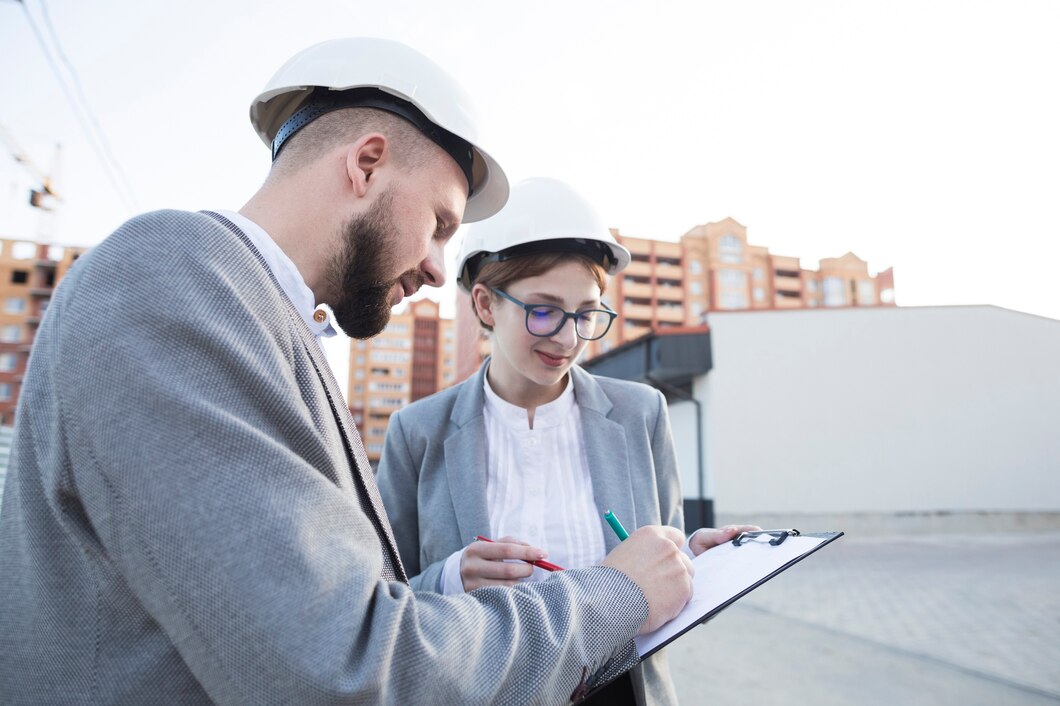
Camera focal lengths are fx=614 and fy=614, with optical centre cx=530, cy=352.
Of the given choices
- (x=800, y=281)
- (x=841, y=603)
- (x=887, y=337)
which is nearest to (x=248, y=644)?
(x=841, y=603)

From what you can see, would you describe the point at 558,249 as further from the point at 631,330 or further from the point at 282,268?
the point at 631,330

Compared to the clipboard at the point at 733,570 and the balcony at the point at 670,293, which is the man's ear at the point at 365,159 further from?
the balcony at the point at 670,293

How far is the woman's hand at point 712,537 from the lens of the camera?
1487 mm

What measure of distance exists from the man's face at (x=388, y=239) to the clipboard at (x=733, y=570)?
74 cm

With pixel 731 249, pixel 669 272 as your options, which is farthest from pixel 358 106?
pixel 731 249

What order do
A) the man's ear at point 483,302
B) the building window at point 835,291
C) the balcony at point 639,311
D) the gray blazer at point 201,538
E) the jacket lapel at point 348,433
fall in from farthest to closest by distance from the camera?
1. the building window at point 835,291
2. the balcony at point 639,311
3. the man's ear at point 483,302
4. the jacket lapel at point 348,433
5. the gray blazer at point 201,538

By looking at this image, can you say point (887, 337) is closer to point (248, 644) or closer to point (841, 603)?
point (841, 603)

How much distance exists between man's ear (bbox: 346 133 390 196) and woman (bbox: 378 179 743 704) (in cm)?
79

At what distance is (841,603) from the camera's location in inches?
266

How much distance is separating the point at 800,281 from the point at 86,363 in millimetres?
63756

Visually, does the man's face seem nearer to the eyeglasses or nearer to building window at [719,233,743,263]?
the eyeglasses

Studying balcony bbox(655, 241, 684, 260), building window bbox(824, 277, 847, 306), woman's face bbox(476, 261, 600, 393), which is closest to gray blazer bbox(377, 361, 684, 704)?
woman's face bbox(476, 261, 600, 393)

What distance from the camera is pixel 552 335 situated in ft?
5.95

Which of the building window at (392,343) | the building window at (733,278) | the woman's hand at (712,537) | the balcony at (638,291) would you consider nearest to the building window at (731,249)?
the building window at (733,278)
